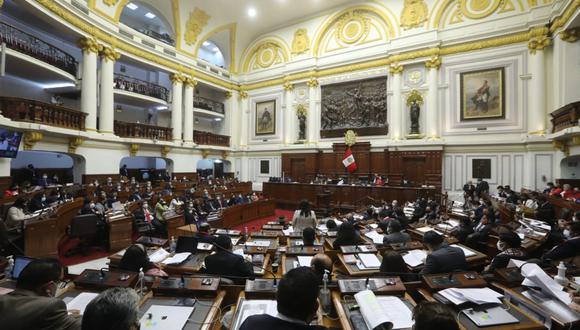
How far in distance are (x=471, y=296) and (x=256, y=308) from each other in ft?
5.35

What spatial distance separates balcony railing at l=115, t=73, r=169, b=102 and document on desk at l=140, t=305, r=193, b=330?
14.3 m

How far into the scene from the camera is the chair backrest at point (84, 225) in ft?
18.9

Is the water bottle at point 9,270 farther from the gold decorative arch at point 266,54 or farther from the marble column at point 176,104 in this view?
the gold decorative arch at point 266,54

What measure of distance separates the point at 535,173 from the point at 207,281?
1380 centimetres

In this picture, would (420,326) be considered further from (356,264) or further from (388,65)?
(388,65)

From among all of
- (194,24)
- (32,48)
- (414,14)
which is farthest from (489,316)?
(194,24)

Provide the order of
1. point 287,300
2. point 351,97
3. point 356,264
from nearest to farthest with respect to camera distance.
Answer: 1. point 287,300
2. point 356,264
3. point 351,97

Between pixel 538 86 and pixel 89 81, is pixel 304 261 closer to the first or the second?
pixel 89 81

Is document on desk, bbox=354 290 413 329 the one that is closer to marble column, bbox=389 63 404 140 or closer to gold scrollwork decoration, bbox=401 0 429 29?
marble column, bbox=389 63 404 140

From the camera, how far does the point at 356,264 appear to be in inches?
123

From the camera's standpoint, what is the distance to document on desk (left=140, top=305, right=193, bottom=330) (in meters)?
1.82

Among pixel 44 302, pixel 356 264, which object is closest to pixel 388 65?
pixel 356 264

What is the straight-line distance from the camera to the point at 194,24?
628 inches

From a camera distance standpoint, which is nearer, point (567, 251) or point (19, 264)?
point (19, 264)
